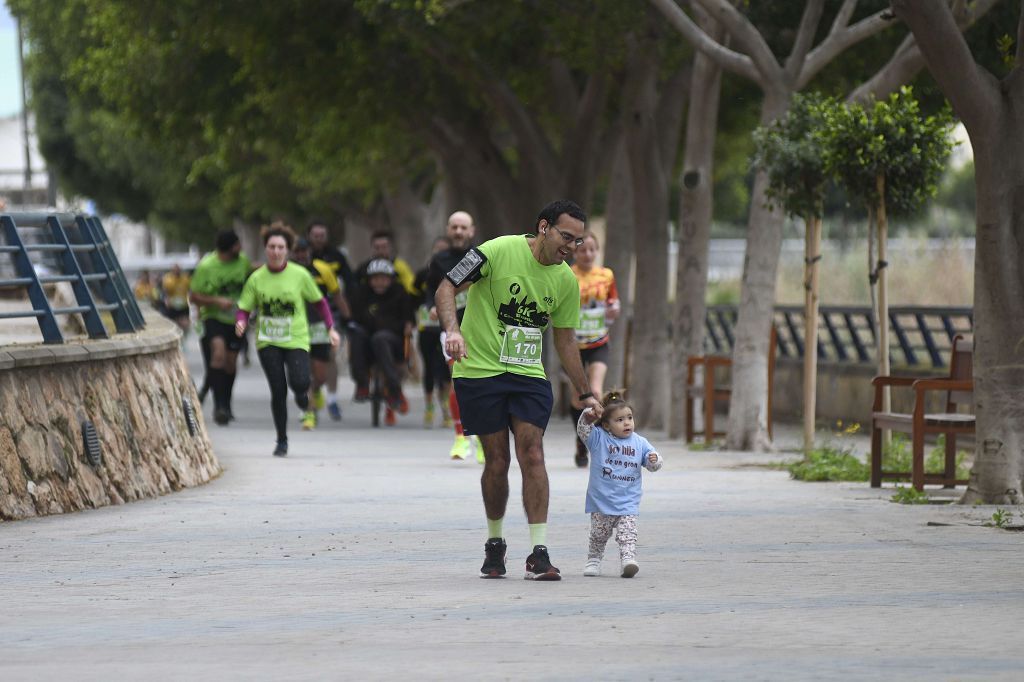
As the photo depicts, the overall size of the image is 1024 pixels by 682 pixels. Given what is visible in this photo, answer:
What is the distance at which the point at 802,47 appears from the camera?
58.7 ft

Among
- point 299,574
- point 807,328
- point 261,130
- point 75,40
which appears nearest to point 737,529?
point 299,574

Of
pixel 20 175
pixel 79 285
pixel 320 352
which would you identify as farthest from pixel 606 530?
pixel 20 175

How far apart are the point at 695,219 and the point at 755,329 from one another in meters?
2.07

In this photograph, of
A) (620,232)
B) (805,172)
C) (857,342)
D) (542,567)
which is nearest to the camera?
(542,567)

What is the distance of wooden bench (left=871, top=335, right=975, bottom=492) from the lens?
13.0m

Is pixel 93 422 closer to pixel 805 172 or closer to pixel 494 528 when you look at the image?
pixel 494 528

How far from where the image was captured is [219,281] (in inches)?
804

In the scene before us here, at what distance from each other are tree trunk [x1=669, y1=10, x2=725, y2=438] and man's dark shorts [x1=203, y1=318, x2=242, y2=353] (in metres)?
4.39

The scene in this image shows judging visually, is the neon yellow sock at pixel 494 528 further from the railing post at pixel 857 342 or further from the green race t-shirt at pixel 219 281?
the railing post at pixel 857 342

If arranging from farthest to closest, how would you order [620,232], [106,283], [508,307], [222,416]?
[620,232], [222,416], [106,283], [508,307]

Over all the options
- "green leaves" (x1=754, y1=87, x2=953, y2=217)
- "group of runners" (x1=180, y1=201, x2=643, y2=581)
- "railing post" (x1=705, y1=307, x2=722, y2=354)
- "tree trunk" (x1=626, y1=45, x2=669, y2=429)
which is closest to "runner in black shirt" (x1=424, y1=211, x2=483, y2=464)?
"group of runners" (x1=180, y1=201, x2=643, y2=581)

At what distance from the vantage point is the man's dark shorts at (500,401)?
29.8 ft

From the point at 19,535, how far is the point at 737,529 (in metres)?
3.72

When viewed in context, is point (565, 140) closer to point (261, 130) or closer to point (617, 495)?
point (261, 130)
